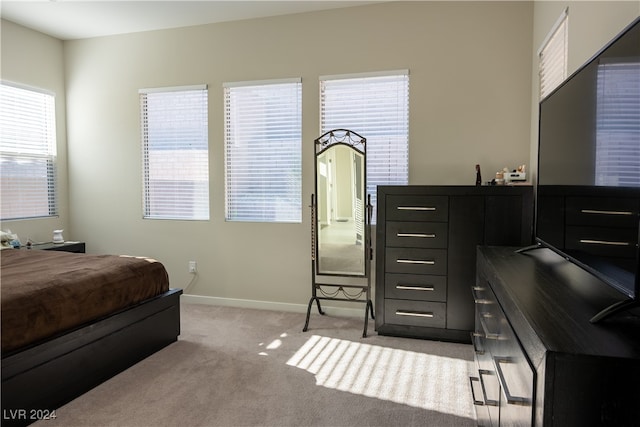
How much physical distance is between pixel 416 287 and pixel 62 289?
2356 millimetres

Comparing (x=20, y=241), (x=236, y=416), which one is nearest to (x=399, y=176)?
(x=236, y=416)

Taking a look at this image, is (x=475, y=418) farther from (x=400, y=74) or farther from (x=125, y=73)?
(x=125, y=73)

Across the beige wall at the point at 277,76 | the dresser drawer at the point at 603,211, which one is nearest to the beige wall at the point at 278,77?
the beige wall at the point at 277,76

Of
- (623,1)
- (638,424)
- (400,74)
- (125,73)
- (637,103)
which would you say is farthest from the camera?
(125,73)

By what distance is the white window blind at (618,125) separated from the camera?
1.05 meters

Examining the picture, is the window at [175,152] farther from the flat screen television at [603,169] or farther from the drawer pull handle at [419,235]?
the flat screen television at [603,169]

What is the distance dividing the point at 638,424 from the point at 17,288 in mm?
2557

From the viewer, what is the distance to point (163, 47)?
4117 millimetres

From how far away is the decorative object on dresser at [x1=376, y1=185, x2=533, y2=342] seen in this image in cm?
290

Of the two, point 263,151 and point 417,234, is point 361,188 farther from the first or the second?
point 263,151

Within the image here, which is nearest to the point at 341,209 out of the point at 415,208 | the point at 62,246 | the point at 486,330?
the point at 415,208

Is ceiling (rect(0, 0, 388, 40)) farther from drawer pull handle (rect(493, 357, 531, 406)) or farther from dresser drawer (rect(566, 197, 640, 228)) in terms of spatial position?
drawer pull handle (rect(493, 357, 531, 406))

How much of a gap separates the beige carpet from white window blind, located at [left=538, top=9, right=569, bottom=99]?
1.97m

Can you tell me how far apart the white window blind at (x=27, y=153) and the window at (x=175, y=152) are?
3.55 feet
